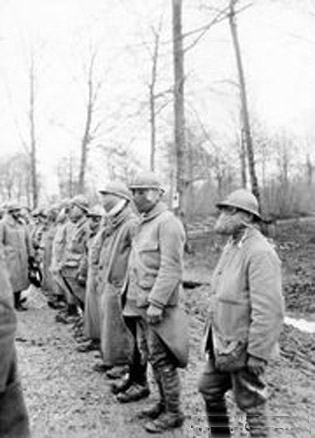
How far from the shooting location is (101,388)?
5.79 m

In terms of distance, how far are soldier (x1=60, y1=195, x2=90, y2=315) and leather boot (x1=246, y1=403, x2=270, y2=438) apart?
501cm

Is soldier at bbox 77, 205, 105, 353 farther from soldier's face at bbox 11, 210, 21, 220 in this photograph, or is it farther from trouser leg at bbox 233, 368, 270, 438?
soldier's face at bbox 11, 210, 21, 220

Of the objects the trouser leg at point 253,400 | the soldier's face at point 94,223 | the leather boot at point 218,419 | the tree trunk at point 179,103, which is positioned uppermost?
the tree trunk at point 179,103

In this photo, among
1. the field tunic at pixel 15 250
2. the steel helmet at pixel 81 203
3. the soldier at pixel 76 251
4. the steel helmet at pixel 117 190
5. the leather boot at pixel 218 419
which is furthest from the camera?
the field tunic at pixel 15 250

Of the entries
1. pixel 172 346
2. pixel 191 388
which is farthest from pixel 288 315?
pixel 172 346

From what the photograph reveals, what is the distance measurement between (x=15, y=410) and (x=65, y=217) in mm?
8176

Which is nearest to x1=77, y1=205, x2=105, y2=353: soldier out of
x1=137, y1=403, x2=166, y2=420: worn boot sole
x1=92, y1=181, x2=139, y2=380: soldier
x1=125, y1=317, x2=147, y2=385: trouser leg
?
x1=92, y1=181, x2=139, y2=380: soldier

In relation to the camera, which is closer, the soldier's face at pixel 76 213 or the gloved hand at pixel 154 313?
the gloved hand at pixel 154 313

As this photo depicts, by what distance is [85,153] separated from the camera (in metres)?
31.7

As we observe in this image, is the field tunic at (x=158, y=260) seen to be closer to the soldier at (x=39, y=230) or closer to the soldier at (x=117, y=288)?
the soldier at (x=117, y=288)

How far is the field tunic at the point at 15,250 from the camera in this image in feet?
33.8

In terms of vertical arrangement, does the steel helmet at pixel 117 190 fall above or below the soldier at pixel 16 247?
above

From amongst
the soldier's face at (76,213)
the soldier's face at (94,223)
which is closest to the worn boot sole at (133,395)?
the soldier's face at (94,223)

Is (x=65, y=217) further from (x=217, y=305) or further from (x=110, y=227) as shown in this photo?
(x=217, y=305)
